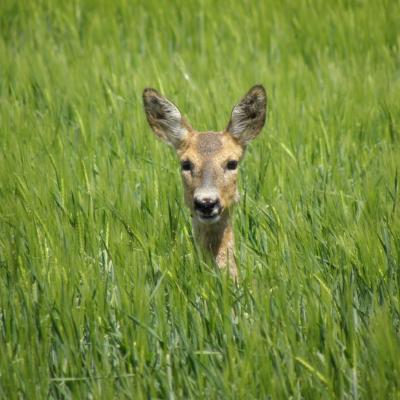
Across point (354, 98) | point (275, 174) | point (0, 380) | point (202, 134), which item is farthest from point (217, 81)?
point (0, 380)

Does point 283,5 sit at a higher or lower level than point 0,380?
higher

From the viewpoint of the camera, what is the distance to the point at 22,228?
5.54 metres

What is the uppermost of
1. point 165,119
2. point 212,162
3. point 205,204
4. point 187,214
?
point 165,119

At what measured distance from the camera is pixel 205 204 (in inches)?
209

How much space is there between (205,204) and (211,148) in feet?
2.02

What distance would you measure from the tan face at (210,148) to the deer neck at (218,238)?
0.08m

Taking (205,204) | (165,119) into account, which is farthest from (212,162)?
(165,119)

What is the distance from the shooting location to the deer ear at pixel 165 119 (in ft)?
20.3

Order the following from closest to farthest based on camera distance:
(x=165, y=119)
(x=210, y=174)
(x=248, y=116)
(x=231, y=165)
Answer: (x=210, y=174)
(x=231, y=165)
(x=248, y=116)
(x=165, y=119)

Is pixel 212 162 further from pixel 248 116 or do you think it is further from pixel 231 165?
pixel 248 116

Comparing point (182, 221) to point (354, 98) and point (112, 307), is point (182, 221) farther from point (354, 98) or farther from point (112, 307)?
point (354, 98)

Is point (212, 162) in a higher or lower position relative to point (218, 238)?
higher

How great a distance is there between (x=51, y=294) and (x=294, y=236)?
1.44 meters

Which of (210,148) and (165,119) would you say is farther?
(165,119)
